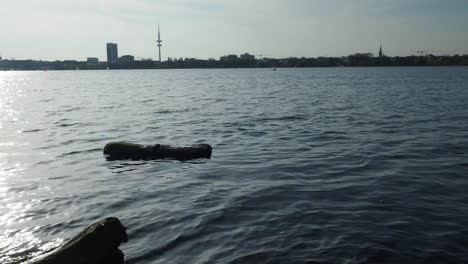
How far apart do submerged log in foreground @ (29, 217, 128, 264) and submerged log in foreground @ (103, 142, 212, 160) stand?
11183mm

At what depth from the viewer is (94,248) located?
854cm

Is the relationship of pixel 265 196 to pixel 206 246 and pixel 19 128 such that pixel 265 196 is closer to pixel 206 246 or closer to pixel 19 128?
pixel 206 246

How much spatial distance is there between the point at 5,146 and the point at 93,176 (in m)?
11.1

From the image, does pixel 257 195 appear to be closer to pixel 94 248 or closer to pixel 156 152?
pixel 94 248

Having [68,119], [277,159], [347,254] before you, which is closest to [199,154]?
[277,159]

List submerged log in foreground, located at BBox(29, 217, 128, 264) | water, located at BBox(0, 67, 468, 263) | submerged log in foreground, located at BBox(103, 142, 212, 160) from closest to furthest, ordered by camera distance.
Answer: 1. submerged log in foreground, located at BBox(29, 217, 128, 264)
2. water, located at BBox(0, 67, 468, 263)
3. submerged log in foreground, located at BBox(103, 142, 212, 160)

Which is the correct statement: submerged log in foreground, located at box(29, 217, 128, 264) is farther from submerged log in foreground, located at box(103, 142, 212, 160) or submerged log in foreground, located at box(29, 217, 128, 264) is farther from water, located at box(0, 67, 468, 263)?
submerged log in foreground, located at box(103, 142, 212, 160)

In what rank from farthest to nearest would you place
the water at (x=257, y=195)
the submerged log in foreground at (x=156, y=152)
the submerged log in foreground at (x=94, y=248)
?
the submerged log in foreground at (x=156, y=152) → the water at (x=257, y=195) → the submerged log in foreground at (x=94, y=248)

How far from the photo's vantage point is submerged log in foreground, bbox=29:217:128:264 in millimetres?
8078

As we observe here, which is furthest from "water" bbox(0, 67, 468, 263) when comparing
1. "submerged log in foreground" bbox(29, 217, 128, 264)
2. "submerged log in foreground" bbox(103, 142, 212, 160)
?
"submerged log in foreground" bbox(103, 142, 212, 160)

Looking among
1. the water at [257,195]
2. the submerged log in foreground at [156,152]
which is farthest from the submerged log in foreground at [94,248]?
the submerged log in foreground at [156,152]

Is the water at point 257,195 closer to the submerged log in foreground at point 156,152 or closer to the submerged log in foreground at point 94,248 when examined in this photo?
the submerged log in foreground at point 94,248

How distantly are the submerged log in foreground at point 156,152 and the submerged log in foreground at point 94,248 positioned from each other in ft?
36.7

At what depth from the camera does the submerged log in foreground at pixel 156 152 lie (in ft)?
67.7
